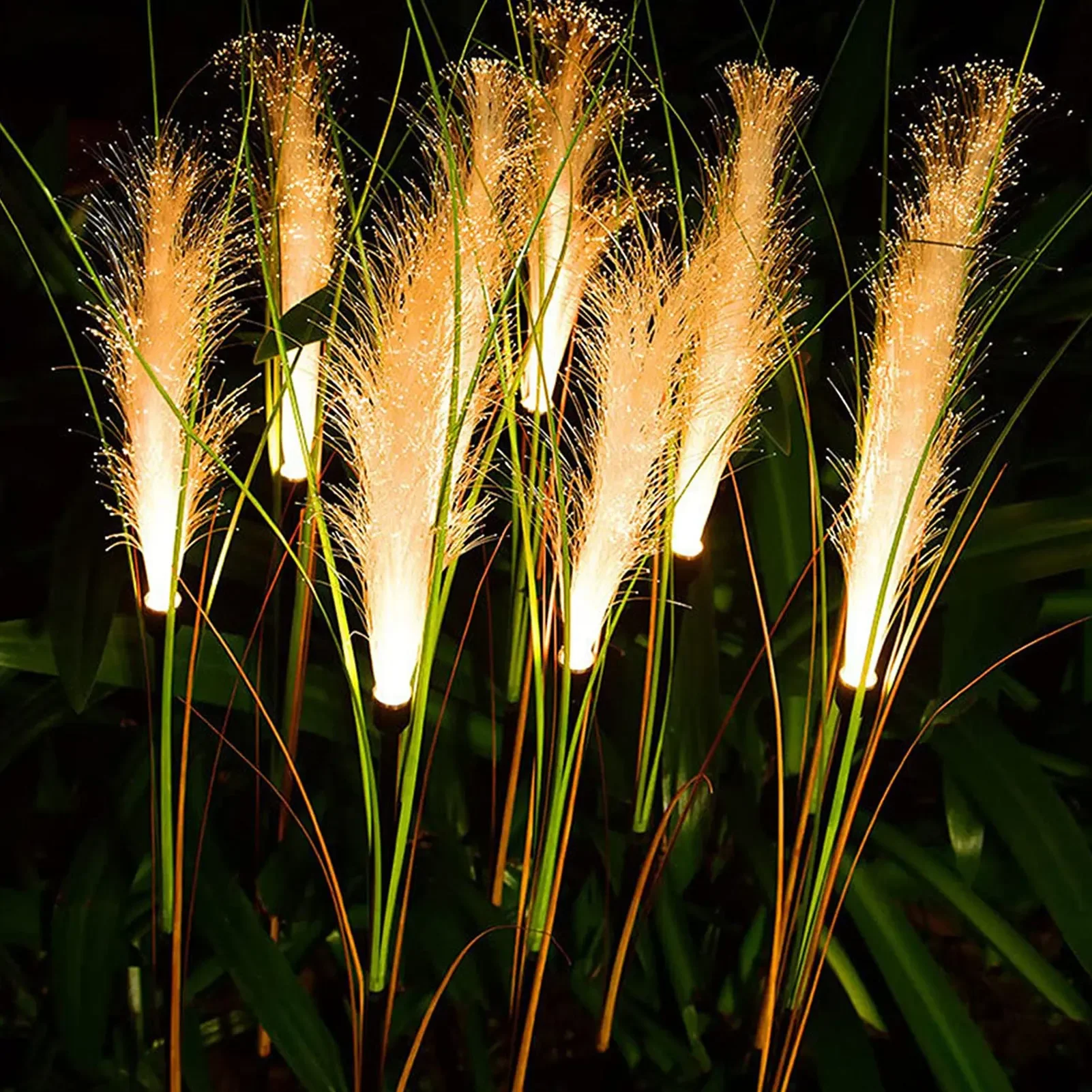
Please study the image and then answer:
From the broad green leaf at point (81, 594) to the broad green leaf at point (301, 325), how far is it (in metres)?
0.29

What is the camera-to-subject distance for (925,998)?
797 millimetres

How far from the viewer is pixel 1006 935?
85cm

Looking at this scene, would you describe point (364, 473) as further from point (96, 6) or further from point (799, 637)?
point (96, 6)

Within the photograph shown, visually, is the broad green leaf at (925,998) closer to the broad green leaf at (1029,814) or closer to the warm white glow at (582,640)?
the broad green leaf at (1029,814)

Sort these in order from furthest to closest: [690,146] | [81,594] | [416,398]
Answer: [690,146], [81,594], [416,398]

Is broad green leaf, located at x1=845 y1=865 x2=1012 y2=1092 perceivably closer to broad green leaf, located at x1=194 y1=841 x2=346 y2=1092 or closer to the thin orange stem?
the thin orange stem

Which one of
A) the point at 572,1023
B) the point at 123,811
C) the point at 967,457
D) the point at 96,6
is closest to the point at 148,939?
the point at 123,811

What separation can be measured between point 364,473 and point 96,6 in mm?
1277

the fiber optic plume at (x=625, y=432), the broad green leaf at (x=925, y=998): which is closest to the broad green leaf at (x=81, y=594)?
the fiber optic plume at (x=625, y=432)

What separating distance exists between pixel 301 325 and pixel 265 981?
464 millimetres

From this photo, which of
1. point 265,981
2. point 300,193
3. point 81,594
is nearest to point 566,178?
point 300,193

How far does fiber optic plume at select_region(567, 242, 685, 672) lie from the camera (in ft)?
1.88

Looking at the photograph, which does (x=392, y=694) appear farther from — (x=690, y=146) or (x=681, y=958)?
(x=690, y=146)

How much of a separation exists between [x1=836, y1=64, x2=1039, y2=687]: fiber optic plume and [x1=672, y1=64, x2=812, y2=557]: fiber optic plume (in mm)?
72
